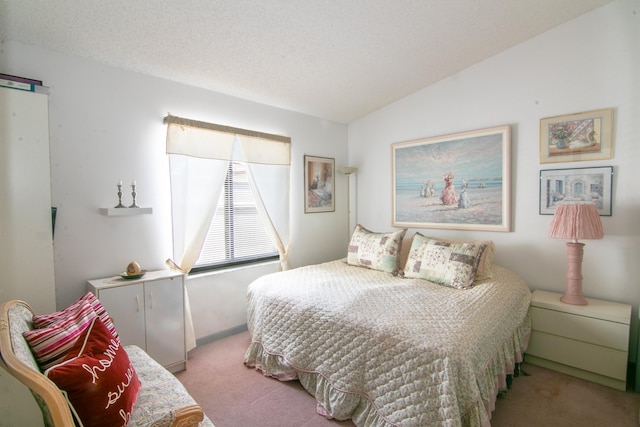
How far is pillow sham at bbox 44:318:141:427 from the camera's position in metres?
1.02

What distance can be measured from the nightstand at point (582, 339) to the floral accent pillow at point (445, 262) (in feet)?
1.93

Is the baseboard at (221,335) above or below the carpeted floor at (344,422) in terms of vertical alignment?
above

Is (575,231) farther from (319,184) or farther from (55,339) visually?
(55,339)

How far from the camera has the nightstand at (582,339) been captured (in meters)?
2.15

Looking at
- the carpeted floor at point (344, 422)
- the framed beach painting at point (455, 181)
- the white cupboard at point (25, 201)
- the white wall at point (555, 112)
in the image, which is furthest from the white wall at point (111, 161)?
the white wall at point (555, 112)

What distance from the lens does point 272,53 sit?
8.07 feet

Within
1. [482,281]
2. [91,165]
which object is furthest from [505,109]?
[91,165]

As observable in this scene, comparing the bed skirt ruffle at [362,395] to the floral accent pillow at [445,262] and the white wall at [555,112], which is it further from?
the white wall at [555,112]

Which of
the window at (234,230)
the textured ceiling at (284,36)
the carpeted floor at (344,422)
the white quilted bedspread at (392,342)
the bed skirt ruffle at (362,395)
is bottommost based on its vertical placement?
the carpeted floor at (344,422)

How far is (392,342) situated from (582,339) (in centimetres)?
169

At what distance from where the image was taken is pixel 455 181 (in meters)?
3.29

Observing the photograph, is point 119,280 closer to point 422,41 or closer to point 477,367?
point 477,367

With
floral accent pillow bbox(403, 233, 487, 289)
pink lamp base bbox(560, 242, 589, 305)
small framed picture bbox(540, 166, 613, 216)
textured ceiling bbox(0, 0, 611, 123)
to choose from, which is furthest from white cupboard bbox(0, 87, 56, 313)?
small framed picture bbox(540, 166, 613, 216)

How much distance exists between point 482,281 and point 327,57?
2.35 meters
